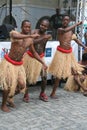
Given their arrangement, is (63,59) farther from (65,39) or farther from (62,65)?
(65,39)

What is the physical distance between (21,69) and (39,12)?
19.6ft

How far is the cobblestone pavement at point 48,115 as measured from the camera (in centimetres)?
504

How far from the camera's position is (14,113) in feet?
18.5

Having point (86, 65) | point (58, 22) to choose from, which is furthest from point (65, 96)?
point (58, 22)

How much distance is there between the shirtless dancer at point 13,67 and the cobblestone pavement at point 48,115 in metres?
0.40

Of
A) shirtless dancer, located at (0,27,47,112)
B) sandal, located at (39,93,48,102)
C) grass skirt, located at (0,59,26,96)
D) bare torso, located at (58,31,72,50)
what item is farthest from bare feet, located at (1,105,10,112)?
bare torso, located at (58,31,72,50)

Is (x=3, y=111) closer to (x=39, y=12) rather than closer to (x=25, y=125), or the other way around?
(x=25, y=125)

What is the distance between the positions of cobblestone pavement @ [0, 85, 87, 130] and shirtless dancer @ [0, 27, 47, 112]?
1.30 feet

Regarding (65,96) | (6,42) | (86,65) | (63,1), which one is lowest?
(65,96)

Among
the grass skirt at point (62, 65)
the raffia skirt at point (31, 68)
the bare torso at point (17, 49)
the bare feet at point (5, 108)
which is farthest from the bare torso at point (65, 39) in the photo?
the bare feet at point (5, 108)

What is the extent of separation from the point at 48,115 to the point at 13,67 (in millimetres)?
993

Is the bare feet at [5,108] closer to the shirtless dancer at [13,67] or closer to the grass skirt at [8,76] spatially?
the shirtless dancer at [13,67]

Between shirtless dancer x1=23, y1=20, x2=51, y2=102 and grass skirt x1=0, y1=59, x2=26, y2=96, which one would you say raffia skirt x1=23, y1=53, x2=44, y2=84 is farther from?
grass skirt x1=0, y1=59, x2=26, y2=96

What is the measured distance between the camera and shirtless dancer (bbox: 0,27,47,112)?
553cm
